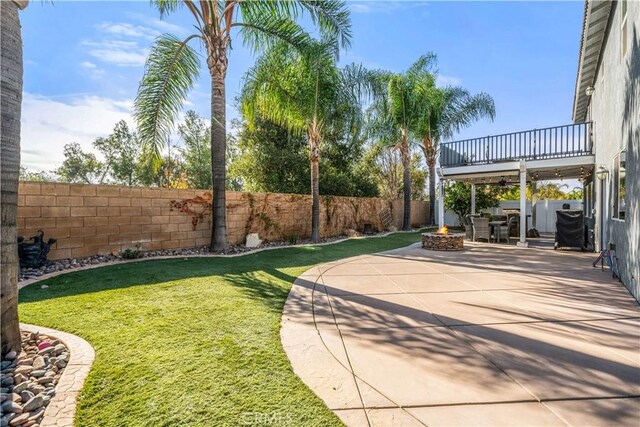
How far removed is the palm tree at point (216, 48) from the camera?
26.8 ft

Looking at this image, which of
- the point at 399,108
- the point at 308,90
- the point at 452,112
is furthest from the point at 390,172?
the point at 308,90

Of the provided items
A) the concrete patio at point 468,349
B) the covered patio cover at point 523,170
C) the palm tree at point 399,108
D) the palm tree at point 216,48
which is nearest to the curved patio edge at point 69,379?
the concrete patio at point 468,349

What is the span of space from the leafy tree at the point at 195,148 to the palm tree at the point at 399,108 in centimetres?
1416

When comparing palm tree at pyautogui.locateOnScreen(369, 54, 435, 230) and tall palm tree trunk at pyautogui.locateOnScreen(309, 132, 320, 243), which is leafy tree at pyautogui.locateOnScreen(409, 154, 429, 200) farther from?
tall palm tree trunk at pyautogui.locateOnScreen(309, 132, 320, 243)

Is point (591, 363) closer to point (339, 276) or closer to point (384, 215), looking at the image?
point (339, 276)

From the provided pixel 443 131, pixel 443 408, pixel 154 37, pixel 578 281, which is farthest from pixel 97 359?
pixel 443 131

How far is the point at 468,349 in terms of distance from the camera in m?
2.98

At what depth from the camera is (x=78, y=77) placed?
39.5 ft

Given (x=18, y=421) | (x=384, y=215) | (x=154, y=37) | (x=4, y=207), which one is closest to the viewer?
(x=18, y=421)

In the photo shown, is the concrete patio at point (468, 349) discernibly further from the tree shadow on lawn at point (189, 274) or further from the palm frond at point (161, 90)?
the palm frond at point (161, 90)

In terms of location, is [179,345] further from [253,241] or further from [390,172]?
[390,172]

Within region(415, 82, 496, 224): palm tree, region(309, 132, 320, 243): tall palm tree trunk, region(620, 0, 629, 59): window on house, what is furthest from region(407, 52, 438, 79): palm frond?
region(620, 0, 629, 59): window on house

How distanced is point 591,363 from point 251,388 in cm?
293

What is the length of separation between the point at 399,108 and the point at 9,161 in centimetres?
1600
